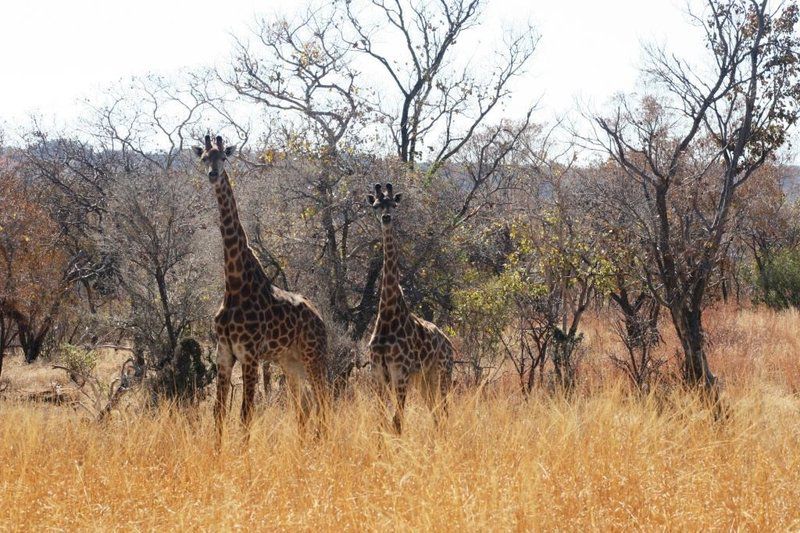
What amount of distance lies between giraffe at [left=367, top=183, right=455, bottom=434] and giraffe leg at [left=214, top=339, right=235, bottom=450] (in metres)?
1.16

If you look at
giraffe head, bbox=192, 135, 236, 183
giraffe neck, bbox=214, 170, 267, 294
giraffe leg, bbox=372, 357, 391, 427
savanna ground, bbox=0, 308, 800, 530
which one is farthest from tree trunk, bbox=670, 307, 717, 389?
giraffe head, bbox=192, 135, 236, 183

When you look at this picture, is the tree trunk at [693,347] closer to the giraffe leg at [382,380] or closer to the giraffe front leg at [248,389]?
the giraffe leg at [382,380]

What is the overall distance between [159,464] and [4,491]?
97 cm

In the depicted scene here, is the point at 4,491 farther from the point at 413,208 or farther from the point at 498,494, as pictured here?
the point at 413,208

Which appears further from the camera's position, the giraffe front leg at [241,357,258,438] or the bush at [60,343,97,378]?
the bush at [60,343,97,378]

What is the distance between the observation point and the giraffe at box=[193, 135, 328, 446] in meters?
7.36

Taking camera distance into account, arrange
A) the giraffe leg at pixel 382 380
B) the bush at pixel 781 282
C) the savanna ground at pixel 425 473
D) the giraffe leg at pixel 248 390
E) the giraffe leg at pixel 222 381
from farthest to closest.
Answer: the bush at pixel 781 282, the giraffe leg at pixel 382 380, the giraffe leg at pixel 248 390, the giraffe leg at pixel 222 381, the savanna ground at pixel 425 473

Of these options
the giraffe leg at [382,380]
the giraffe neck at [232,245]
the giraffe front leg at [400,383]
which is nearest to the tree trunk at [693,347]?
the giraffe front leg at [400,383]

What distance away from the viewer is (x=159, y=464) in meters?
5.94

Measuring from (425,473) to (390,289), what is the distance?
2.54 m

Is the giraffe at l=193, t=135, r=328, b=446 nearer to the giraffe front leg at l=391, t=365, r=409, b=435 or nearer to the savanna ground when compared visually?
the savanna ground

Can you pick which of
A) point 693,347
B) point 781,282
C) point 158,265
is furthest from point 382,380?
point 781,282

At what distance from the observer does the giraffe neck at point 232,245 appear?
7.63 meters

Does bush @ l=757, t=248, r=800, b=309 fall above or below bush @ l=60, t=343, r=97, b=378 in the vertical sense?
above
